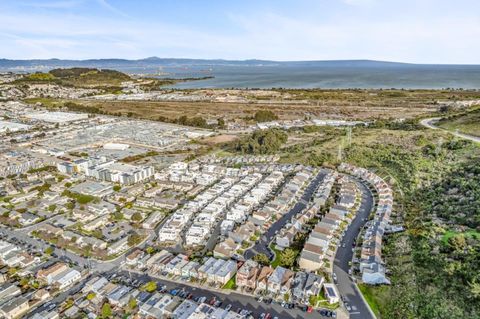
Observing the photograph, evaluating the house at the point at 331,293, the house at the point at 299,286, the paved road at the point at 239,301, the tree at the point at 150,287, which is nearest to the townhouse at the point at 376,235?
the house at the point at 331,293

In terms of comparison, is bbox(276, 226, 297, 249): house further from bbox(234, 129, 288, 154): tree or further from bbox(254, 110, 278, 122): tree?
bbox(254, 110, 278, 122): tree

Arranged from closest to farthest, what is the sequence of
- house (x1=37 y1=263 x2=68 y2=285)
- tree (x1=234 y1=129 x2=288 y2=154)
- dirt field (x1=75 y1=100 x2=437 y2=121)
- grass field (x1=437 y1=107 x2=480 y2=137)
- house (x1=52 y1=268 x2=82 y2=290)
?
house (x1=52 y1=268 x2=82 y2=290)
house (x1=37 y1=263 x2=68 y2=285)
tree (x1=234 y1=129 x2=288 y2=154)
grass field (x1=437 y1=107 x2=480 y2=137)
dirt field (x1=75 y1=100 x2=437 y2=121)

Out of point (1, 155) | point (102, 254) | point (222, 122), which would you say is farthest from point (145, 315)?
point (222, 122)

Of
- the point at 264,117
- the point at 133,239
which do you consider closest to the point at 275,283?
the point at 133,239

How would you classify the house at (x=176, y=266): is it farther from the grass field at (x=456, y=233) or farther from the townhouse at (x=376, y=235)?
the grass field at (x=456, y=233)

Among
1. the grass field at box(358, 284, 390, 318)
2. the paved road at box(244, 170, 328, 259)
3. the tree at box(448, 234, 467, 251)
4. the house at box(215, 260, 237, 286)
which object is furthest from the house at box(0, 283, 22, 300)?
the tree at box(448, 234, 467, 251)

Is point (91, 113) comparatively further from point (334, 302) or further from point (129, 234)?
point (334, 302)

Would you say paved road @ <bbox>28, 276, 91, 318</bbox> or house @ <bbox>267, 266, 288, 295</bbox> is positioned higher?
house @ <bbox>267, 266, 288, 295</bbox>
